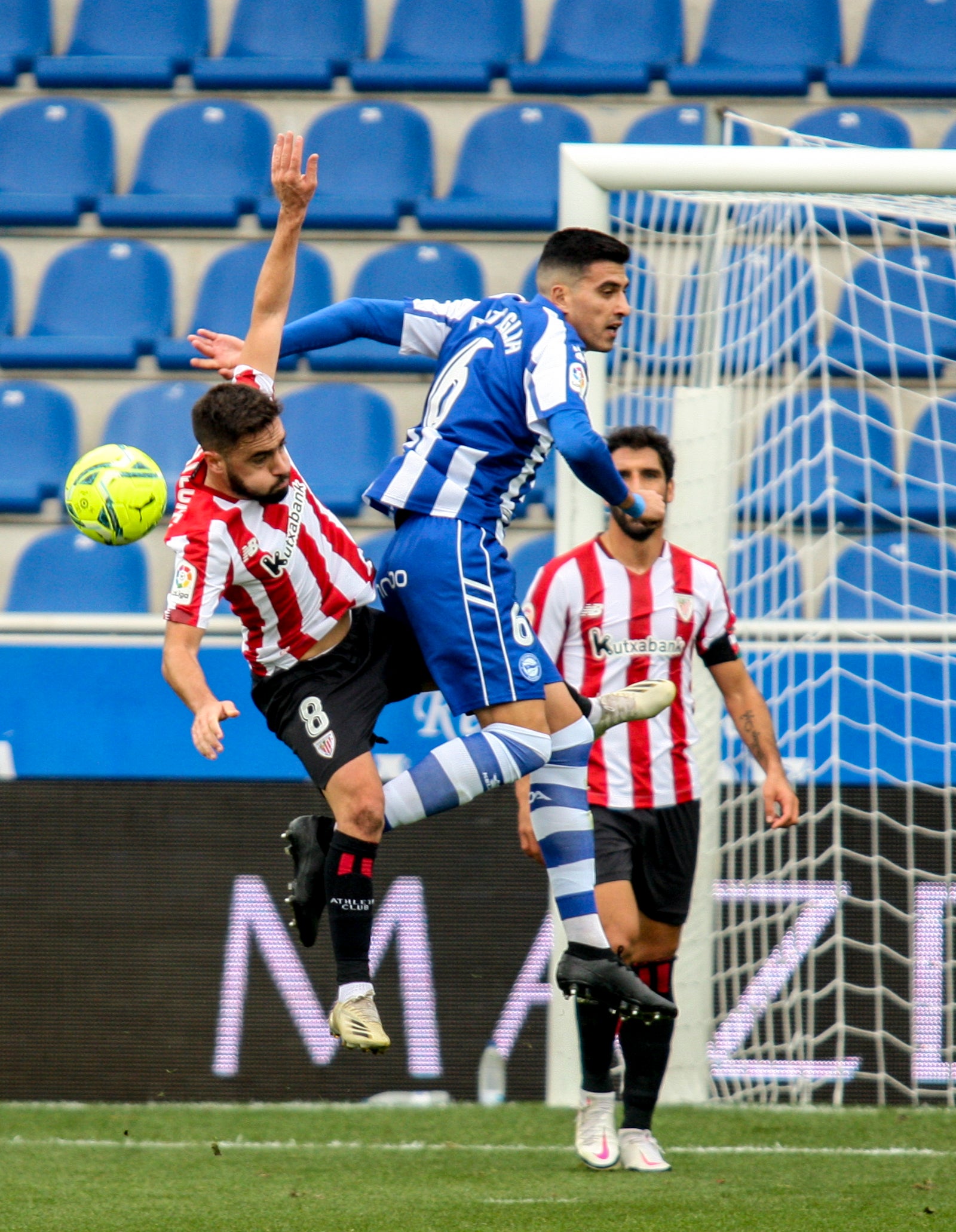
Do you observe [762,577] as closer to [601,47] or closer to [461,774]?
[461,774]

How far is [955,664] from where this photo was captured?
6176 millimetres

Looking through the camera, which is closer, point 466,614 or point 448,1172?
point 466,614

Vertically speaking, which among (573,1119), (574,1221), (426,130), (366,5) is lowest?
(573,1119)

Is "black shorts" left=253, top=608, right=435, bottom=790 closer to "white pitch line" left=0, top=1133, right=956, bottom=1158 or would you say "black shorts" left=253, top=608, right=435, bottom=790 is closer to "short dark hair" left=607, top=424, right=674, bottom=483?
"short dark hair" left=607, top=424, right=674, bottom=483

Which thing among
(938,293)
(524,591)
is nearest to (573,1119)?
(524,591)

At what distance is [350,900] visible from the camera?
157 inches

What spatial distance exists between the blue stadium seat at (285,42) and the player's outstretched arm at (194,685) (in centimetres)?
664

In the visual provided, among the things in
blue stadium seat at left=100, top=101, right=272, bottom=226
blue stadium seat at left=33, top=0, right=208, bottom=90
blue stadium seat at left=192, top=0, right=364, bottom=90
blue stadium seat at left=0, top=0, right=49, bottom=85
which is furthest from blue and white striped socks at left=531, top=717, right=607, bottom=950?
blue stadium seat at left=0, top=0, right=49, bottom=85

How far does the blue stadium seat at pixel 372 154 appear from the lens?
9.45 meters

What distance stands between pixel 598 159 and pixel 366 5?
5050 millimetres

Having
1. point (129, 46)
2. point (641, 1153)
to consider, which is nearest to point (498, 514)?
point (641, 1153)

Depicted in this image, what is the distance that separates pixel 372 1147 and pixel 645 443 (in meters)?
2.36

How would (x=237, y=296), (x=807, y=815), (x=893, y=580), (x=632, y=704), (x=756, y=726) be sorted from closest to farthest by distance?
(x=632, y=704), (x=756, y=726), (x=807, y=815), (x=893, y=580), (x=237, y=296)

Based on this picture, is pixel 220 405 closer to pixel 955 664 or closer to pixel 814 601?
pixel 955 664
